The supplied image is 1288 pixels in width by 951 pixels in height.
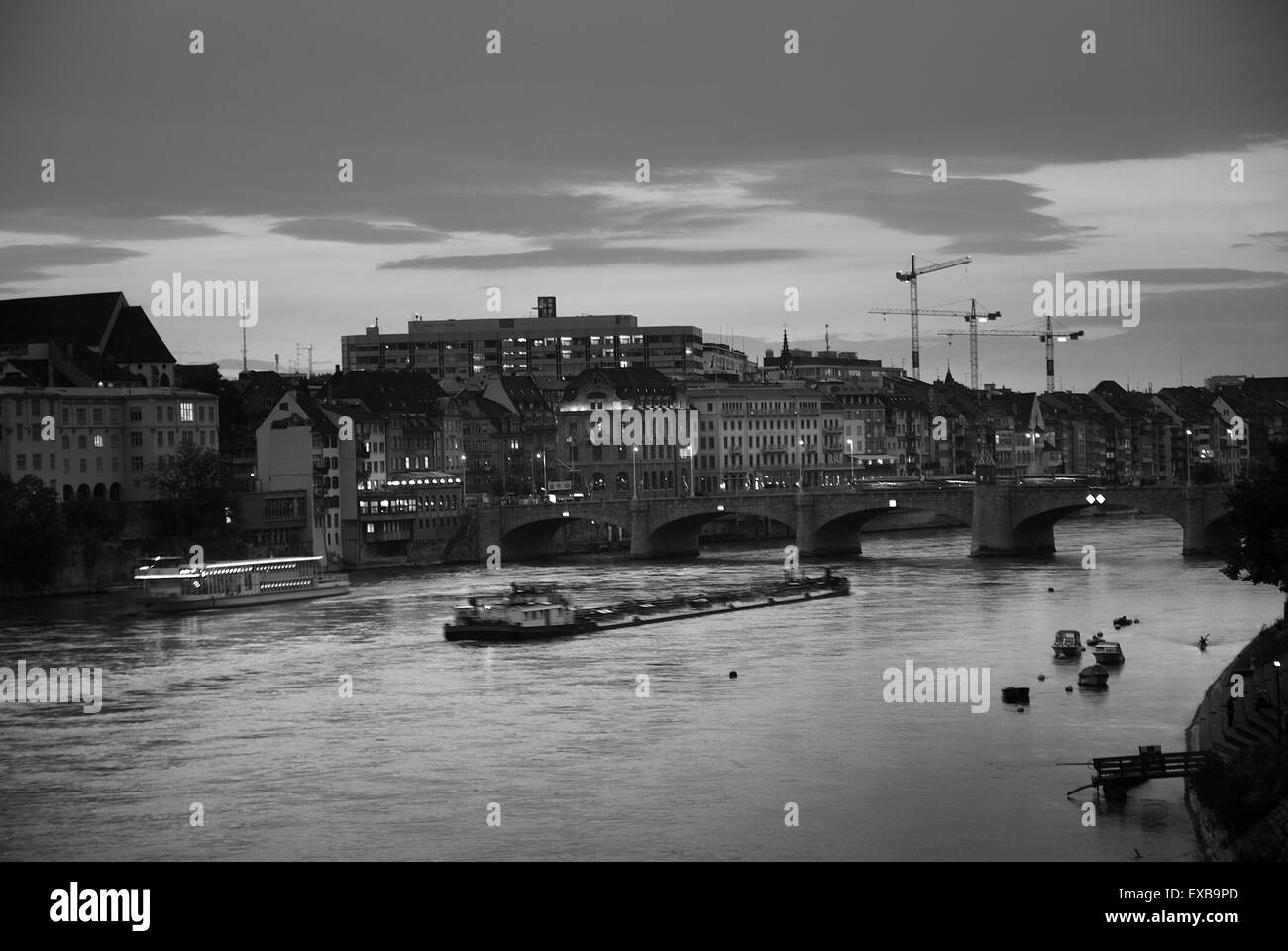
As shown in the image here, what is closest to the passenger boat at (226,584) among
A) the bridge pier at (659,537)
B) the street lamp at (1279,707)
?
the bridge pier at (659,537)

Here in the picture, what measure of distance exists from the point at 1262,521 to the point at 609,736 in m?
13.1

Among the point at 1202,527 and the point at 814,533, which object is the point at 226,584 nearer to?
the point at 814,533

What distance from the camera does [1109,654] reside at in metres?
40.2

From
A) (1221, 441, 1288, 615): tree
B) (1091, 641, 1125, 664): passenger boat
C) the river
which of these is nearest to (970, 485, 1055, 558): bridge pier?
the river

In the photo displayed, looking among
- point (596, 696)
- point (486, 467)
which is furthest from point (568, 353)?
point (596, 696)

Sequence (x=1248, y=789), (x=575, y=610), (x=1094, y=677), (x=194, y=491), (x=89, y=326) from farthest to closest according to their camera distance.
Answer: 1. (x=89, y=326)
2. (x=194, y=491)
3. (x=575, y=610)
4. (x=1094, y=677)
5. (x=1248, y=789)

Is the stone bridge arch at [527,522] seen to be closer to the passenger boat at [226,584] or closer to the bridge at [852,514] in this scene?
the bridge at [852,514]

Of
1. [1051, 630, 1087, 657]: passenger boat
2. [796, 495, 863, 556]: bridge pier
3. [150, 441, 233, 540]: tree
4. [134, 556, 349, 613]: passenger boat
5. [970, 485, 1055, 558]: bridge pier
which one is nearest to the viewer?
[1051, 630, 1087, 657]: passenger boat

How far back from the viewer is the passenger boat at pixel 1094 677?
3709 centimetres

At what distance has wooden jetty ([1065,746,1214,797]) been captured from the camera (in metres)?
26.8

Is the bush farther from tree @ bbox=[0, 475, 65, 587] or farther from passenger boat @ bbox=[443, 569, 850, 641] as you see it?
tree @ bbox=[0, 475, 65, 587]

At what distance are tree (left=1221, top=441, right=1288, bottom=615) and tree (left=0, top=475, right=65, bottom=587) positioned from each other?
117 feet

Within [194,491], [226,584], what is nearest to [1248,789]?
[226,584]

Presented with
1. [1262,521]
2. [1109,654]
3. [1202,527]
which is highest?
[1262,521]
